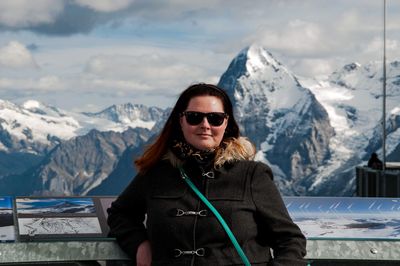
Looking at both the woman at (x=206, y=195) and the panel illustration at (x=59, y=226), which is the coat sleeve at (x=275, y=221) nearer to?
the woman at (x=206, y=195)

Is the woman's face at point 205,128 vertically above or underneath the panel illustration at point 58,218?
above

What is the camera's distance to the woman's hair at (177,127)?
6.81m

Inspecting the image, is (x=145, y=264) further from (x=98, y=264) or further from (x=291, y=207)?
(x=291, y=207)

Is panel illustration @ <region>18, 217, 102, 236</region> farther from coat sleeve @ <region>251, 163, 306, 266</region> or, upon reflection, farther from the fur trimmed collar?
coat sleeve @ <region>251, 163, 306, 266</region>

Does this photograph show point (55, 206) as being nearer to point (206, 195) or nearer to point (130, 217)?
point (130, 217)

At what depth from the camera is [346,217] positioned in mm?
8336

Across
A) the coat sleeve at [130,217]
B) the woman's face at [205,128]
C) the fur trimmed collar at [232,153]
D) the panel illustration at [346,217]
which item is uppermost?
the woman's face at [205,128]

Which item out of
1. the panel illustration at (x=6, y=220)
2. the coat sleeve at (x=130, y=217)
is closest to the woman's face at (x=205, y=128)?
the coat sleeve at (x=130, y=217)

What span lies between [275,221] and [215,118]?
0.95 m

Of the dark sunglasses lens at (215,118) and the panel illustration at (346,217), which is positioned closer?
the dark sunglasses lens at (215,118)

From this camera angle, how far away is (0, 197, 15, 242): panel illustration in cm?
752

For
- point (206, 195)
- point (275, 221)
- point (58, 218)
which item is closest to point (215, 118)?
point (206, 195)

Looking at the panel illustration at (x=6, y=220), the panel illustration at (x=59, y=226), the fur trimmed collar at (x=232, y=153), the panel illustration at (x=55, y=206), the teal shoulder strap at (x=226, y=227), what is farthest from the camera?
the panel illustration at (x=55, y=206)

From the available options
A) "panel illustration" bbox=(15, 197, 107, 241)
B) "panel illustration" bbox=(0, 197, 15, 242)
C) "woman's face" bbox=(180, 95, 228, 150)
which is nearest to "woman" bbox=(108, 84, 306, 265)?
"woman's face" bbox=(180, 95, 228, 150)
